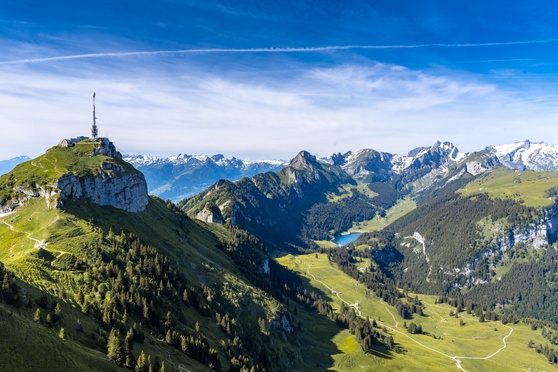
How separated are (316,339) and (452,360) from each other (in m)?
70.7

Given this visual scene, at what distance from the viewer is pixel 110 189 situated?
459ft

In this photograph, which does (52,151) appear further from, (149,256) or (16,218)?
(149,256)

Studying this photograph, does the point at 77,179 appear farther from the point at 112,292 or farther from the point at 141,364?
the point at 141,364

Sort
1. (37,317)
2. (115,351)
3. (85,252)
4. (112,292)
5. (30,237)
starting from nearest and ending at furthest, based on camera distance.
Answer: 1. (37,317)
2. (115,351)
3. (112,292)
4. (85,252)
5. (30,237)

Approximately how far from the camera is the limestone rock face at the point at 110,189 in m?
123

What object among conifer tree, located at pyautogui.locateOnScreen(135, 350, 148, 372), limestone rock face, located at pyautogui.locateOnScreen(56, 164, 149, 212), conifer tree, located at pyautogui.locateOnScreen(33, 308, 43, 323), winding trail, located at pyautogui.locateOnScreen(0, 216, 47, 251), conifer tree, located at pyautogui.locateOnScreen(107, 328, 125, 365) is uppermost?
limestone rock face, located at pyautogui.locateOnScreen(56, 164, 149, 212)

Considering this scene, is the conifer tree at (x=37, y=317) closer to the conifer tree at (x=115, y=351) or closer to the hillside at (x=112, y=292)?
the hillside at (x=112, y=292)

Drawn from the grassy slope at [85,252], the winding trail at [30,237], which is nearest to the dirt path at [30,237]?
the winding trail at [30,237]

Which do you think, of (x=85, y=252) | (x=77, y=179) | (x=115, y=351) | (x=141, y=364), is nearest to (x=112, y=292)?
(x=85, y=252)

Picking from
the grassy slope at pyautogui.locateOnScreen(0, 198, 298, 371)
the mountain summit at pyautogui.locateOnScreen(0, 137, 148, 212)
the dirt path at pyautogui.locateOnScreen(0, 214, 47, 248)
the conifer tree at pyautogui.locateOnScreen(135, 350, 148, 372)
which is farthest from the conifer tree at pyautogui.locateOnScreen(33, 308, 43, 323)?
the mountain summit at pyautogui.locateOnScreen(0, 137, 148, 212)

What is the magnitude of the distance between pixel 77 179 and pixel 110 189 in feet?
48.3

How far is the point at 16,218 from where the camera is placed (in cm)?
11119

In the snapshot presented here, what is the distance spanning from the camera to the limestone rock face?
123 meters

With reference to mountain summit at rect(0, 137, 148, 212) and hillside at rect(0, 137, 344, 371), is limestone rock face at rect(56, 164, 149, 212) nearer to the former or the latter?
mountain summit at rect(0, 137, 148, 212)
